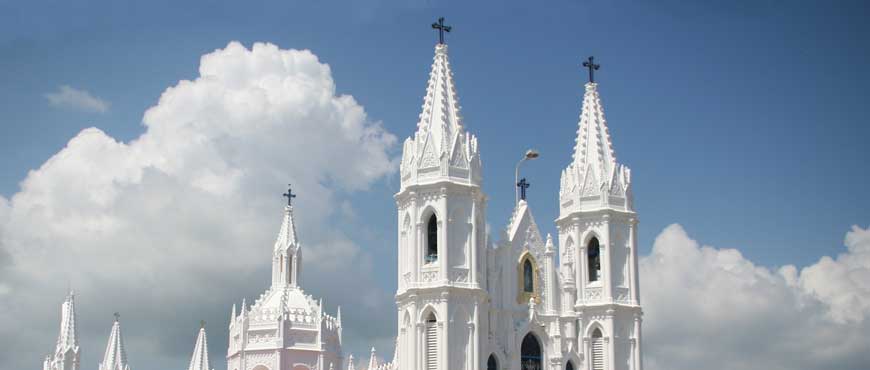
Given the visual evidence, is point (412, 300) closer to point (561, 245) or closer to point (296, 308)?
point (561, 245)

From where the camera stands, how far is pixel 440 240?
174 ft

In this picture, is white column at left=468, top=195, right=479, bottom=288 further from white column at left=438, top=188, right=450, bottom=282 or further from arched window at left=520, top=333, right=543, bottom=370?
arched window at left=520, top=333, right=543, bottom=370

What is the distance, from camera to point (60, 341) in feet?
285

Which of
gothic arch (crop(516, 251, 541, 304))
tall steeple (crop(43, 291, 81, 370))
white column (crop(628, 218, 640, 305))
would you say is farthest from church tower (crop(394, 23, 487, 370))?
tall steeple (crop(43, 291, 81, 370))

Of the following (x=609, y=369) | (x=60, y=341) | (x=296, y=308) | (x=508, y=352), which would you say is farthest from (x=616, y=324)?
(x=60, y=341)

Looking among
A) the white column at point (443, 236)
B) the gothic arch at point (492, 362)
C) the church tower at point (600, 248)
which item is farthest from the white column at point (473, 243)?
the church tower at point (600, 248)

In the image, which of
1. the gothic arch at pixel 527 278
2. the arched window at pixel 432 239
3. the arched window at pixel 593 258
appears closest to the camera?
the arched window at pixel 432 239

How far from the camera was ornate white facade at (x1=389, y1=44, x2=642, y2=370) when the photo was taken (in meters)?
52.9

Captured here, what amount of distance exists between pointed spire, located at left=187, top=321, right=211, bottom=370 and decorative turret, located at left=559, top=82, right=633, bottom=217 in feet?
107

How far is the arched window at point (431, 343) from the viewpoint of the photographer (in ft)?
172

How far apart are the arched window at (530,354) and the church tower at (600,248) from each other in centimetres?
233

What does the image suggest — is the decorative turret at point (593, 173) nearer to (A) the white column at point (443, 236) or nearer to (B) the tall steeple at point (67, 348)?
(A) the white column at point (443, 236)

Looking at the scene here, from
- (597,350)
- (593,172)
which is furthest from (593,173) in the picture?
(597,350)

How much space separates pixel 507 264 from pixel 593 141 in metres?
7.99
